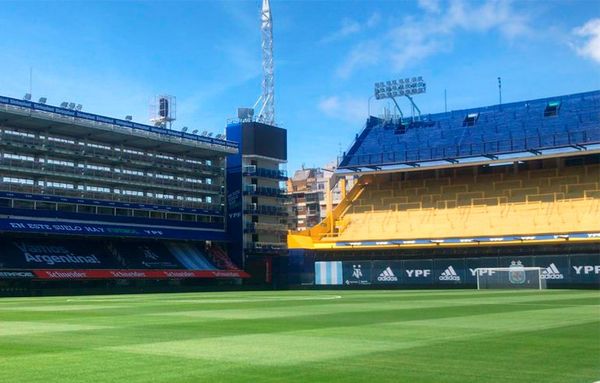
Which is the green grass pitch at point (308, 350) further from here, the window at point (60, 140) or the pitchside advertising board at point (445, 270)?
the window at point (60, 140)

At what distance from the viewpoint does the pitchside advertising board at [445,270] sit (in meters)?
60.8

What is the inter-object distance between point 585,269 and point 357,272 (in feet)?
78.0

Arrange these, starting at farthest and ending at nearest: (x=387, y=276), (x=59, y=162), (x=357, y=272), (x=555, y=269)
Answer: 1. (x=59, y=162)
2. (x=357, y=272)
3. (x=387, y=276)
4. (x=555, y=269)

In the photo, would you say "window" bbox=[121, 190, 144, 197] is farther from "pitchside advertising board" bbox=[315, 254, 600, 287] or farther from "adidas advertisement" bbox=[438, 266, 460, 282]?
"adidas advertisement" bbox=[438, 266, 460, 282]

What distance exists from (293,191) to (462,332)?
165 metres

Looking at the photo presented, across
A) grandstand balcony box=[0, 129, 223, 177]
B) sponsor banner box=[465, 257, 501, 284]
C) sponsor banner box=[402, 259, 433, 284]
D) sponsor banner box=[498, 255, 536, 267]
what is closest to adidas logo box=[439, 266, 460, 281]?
sponsor banner box=[465, 257, 501, 284]

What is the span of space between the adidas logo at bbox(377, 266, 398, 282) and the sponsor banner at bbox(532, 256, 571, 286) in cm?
1548

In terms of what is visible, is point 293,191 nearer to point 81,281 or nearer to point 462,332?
point 81,281

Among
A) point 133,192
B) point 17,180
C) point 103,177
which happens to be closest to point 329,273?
point 133,192

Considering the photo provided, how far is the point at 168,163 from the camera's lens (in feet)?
290

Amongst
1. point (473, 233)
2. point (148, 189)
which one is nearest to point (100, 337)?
point (473, 233)

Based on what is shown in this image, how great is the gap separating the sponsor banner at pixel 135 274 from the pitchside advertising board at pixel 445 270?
12.3 metres

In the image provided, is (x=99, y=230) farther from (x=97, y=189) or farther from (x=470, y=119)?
(x=470, y=119)

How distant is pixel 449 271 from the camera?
6888 centimetres
